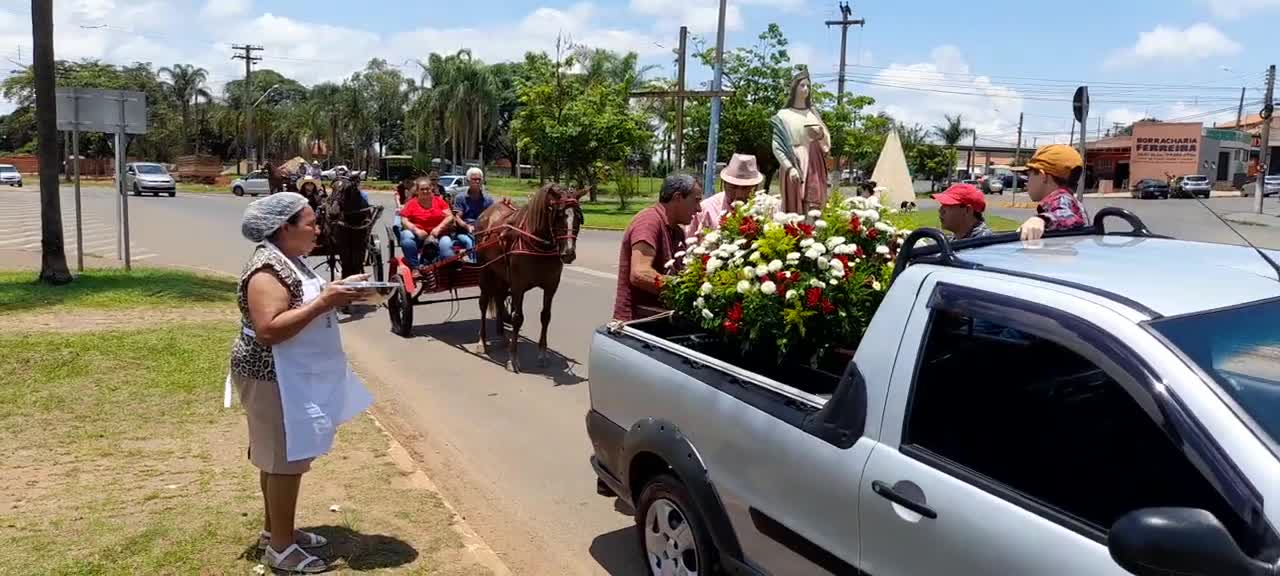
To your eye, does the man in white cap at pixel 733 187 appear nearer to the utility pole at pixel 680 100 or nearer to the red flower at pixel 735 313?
the red flower at pixel 735 313

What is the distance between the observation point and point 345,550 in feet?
15.2

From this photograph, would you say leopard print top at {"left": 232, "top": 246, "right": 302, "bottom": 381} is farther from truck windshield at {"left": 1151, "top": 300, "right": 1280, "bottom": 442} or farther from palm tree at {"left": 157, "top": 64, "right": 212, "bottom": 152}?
palm tree at {"left": 157, "top": 64, "right": 212, "bottom": 152}

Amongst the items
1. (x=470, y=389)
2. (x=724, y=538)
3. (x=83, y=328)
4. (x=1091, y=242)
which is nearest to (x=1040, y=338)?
(x=1091, y=242)

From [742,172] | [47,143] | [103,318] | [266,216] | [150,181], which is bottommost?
[103,318]

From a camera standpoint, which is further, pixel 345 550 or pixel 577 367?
pixel 577 367

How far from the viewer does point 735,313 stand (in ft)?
14.2

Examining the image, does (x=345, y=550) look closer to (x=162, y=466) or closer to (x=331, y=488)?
(x=331, y=488)

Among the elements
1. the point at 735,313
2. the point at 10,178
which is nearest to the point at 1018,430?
the point at 735,313

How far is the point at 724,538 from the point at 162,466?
12.5 ft

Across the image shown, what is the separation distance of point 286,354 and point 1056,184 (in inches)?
160

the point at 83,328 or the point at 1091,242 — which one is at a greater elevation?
the point at 1091,242

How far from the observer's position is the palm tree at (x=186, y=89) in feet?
262

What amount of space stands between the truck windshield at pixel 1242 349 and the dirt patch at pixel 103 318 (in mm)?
9798

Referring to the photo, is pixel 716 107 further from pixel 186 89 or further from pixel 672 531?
Result: pixel 186 89
